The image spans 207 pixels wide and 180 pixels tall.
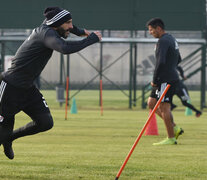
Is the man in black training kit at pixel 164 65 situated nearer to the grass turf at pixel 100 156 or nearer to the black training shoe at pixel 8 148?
the grass turf at pixel 100 156

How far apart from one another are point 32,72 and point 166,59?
159 inches

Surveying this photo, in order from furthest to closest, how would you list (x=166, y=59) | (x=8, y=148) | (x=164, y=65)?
(x=166, y=59), (x=164, y=65), (x=8, y=148)

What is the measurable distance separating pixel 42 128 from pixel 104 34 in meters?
19.1

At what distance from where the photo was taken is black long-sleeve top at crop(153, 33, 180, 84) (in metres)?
10.4

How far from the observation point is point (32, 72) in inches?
278

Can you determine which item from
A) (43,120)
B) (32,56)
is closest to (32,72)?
(32,56)

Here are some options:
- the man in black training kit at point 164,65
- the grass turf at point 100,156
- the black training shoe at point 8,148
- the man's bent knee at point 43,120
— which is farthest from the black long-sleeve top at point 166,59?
the black training shoe at point 8,148

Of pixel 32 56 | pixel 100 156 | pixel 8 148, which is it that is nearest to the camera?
pixel 32 56

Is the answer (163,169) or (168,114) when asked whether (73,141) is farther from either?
(163,169)

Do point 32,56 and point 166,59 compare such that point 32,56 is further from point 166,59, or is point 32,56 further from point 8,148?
point 166,59

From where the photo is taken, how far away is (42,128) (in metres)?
7.41

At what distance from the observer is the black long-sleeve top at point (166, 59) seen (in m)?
10.4

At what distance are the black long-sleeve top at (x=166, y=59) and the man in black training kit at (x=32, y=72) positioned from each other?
3.52 m

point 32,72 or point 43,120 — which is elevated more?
point 32,72
